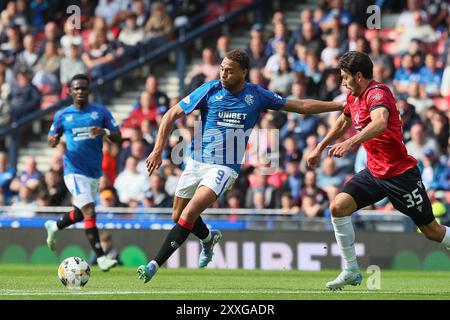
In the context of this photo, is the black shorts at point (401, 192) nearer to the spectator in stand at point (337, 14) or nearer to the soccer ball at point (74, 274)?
the soccer ball at point (74, 274)

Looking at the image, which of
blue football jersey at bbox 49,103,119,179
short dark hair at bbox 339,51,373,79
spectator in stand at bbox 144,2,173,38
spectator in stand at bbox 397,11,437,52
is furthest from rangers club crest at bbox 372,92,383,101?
spectator in stand at bbox 144,2,173,38

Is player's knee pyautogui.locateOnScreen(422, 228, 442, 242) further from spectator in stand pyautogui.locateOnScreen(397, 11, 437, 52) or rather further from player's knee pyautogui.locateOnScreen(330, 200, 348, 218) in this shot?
spectator in stand pyautogui.locateOnScreen(397, 11, 437, 52)

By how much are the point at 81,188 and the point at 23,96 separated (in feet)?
29.8

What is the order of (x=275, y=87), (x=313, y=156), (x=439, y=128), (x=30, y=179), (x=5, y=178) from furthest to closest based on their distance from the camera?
(x=5, y=178) < (x=30, y=179) < (x=275, y=87) < (x=439, y=128) < (x=313, y=156)

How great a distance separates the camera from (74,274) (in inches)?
485

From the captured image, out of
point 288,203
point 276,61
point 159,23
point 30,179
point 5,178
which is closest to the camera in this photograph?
point 288,203

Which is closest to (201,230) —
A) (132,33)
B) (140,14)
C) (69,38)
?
(132,33)

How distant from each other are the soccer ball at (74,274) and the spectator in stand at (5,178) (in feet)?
34.5

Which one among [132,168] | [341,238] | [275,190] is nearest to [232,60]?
[341,238]

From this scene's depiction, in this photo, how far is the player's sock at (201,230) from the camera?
44.8 feet

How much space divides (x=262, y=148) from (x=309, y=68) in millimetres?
2261

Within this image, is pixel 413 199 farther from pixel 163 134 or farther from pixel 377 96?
pixel 163 134

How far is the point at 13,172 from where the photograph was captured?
23422 mm
